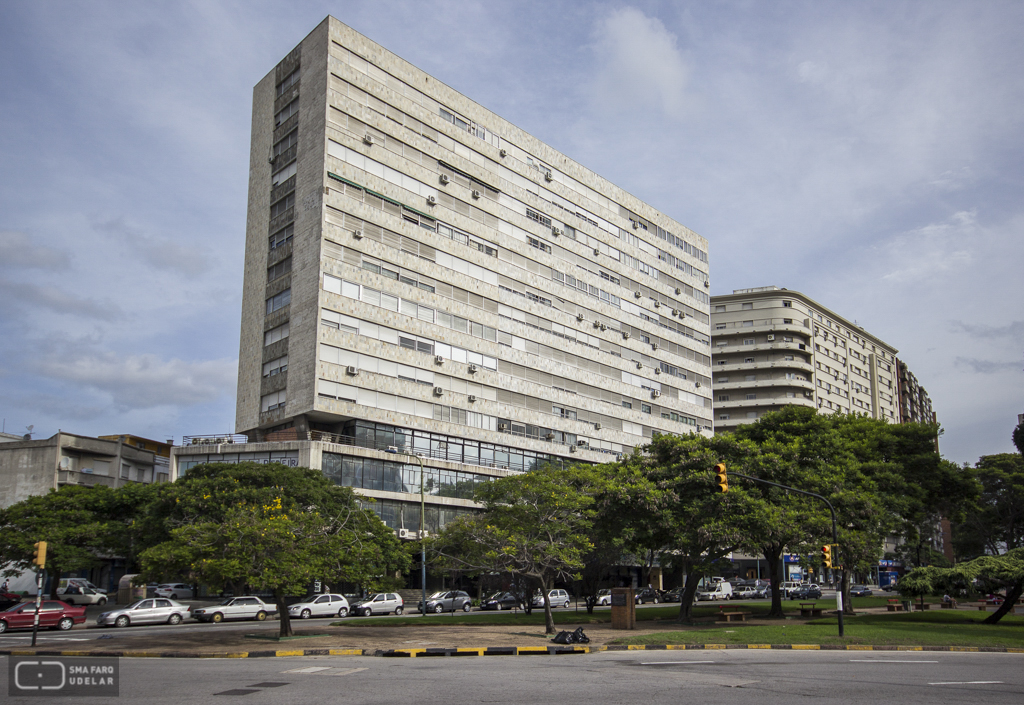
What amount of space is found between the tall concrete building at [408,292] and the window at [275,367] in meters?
0.16

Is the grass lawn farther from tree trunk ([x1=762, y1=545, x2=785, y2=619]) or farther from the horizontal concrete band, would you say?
tree trunk ([x1=762, y1=545, x2=785, y2=619])

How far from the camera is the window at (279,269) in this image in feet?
182

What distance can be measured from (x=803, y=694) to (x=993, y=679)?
6.16 m

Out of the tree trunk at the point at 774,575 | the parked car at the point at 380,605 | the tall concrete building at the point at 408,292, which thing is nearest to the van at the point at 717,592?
the tall concrete building at the point at 408,292

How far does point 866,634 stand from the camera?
3053 cm

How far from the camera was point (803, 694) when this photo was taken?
14.7m

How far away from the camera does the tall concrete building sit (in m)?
53.0

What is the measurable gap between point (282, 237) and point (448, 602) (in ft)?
93.9

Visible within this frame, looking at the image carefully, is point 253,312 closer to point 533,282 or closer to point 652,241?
point 533,282

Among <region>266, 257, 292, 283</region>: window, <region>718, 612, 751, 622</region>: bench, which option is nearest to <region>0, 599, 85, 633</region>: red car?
<region>266, 257, 292, 283</region>: window

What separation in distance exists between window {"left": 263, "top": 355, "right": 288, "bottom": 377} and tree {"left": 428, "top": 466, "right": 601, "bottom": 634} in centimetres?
2142

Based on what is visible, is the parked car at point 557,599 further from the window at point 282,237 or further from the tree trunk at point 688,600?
the window at point 282,237

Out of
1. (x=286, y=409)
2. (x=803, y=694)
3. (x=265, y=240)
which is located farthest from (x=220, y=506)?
(x=803, y=694)

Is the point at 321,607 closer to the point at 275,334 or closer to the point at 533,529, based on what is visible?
the point at 533,529
